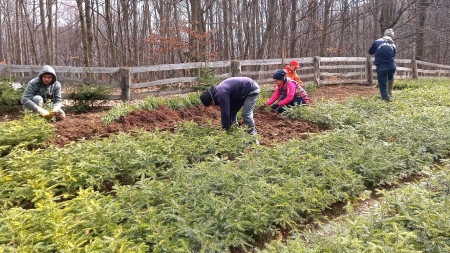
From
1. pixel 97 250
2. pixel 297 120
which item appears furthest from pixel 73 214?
pixel 297 120

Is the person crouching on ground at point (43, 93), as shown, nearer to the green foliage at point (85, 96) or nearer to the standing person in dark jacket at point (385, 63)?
the green foliage at point (85, 96)

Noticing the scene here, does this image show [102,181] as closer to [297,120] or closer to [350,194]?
[350,194]

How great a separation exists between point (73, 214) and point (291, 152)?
2.53 m

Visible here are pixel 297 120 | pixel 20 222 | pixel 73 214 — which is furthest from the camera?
pixel 297 120

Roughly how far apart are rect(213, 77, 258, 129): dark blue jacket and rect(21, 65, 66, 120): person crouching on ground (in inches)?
125

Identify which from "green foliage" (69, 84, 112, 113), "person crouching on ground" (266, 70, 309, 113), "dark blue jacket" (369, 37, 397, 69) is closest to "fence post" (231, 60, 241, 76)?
"person crouching on ground" (266, 70, 309, 113)

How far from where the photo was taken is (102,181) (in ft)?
11.8

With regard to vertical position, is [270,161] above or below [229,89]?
below

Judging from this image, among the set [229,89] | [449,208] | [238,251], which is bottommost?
[238,251]

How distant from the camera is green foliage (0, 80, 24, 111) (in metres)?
7.25

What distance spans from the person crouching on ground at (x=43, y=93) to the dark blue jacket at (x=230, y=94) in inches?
125

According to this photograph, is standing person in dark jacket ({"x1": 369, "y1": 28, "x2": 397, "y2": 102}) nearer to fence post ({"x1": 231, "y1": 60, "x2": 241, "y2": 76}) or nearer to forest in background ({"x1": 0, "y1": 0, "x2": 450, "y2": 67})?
fence post ({"x1": 231, "y1": 60, "x2": 241, "y2": 76})

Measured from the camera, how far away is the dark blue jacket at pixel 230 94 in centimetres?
504

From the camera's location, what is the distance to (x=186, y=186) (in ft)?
10.4
